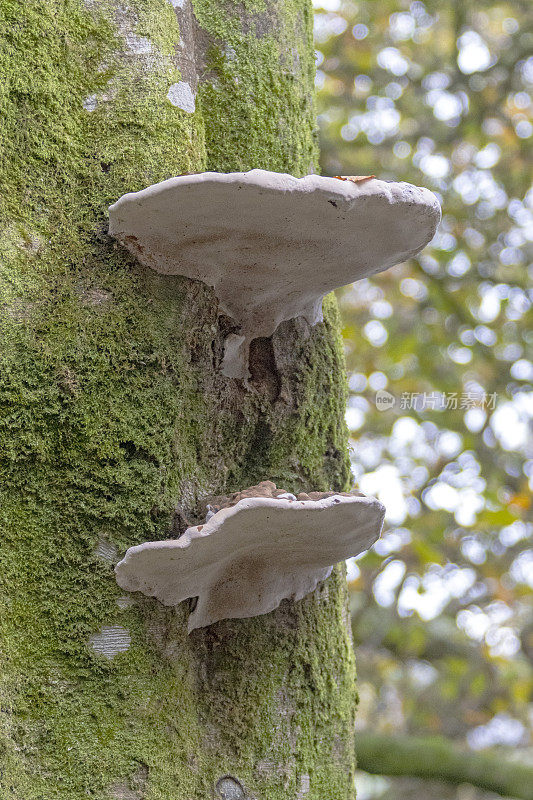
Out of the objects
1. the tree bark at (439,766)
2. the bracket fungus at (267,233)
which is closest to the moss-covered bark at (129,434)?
the bracket fungus at (267,233)

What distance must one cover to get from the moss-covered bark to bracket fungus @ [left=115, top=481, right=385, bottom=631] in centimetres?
6

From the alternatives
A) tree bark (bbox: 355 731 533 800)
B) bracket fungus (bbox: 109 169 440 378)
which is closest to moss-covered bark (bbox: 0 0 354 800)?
bracket fungus (bbox: 109 169 440 378)

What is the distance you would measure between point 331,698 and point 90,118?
1.21 metres

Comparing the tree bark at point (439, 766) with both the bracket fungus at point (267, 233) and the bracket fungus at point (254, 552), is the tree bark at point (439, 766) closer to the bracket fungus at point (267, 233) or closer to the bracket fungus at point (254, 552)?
the bracket fungus at point (254, 552)

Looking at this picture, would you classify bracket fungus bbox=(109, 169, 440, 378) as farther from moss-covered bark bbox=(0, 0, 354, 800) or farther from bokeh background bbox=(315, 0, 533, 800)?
bokeh background bbox=(315, 0, 533, 800)

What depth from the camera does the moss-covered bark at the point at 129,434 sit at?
1.25m

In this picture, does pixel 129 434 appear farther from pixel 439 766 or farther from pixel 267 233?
pixel 439 766

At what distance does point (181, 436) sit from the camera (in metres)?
1.39

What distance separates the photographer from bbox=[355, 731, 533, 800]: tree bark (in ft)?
13.0

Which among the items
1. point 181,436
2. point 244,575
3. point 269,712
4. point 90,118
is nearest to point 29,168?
point 90,118

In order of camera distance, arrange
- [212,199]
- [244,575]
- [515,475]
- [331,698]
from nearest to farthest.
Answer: [212,199] → [244,575] → [331,698] → [515,475]

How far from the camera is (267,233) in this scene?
1.21 m

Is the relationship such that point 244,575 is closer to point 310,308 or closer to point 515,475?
point 310,308

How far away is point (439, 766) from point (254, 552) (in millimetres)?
3291
